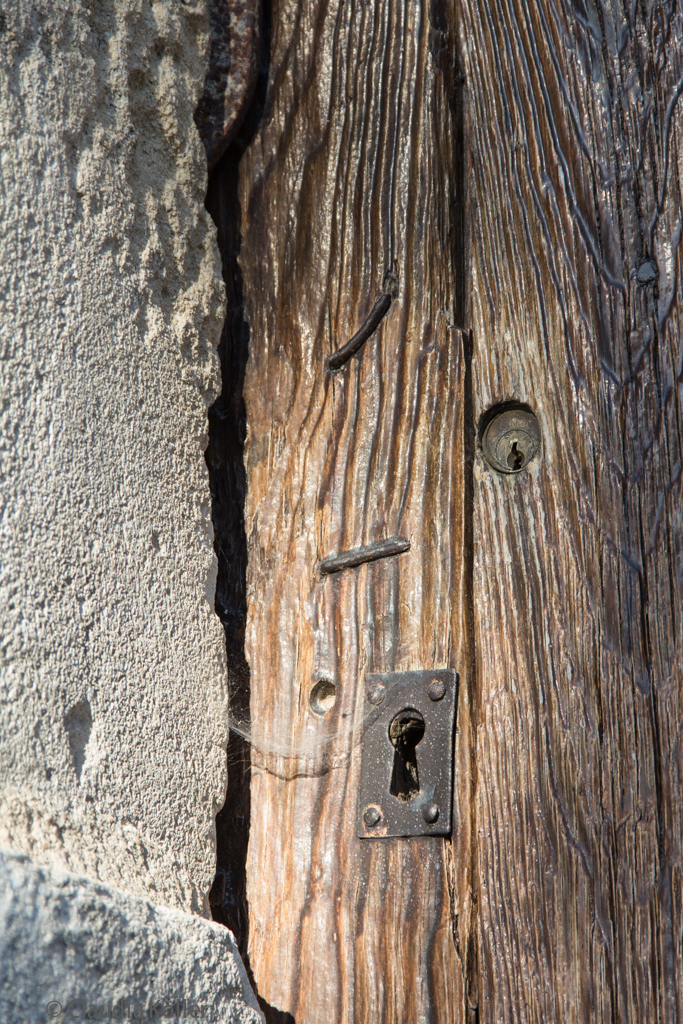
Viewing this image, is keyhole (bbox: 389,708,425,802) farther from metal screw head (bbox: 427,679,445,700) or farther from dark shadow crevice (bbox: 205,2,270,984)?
dark shadow crevice (bbox: 205,2,270,984)

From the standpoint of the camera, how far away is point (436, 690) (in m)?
0.87

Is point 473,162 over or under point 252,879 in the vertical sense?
over

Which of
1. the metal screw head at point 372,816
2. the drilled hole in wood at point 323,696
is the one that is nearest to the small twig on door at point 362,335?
the drilled hole in wood at point 323,696

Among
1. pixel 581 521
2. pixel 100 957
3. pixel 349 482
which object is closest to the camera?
pixel 100 957

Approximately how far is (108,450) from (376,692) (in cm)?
34

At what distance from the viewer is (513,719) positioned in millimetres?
834

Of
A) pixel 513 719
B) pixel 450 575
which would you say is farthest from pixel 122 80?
pixel 513 719

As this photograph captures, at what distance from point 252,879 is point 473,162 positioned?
0.76m

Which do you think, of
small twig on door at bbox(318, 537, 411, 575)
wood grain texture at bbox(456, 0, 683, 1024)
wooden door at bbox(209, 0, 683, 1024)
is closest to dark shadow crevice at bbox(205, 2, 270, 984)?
wooden door at bbox(209, 0, 683, 1024)

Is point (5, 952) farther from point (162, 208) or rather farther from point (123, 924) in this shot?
point (162, 208)

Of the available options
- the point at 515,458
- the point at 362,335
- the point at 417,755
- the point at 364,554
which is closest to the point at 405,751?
the point at 417,755

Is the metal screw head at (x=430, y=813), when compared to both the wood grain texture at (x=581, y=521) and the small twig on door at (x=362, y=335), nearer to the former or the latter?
the wood grain texture at (x=581, y=521)

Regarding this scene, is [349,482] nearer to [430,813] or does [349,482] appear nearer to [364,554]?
[364,554]

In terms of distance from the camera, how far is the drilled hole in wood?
0.92m
